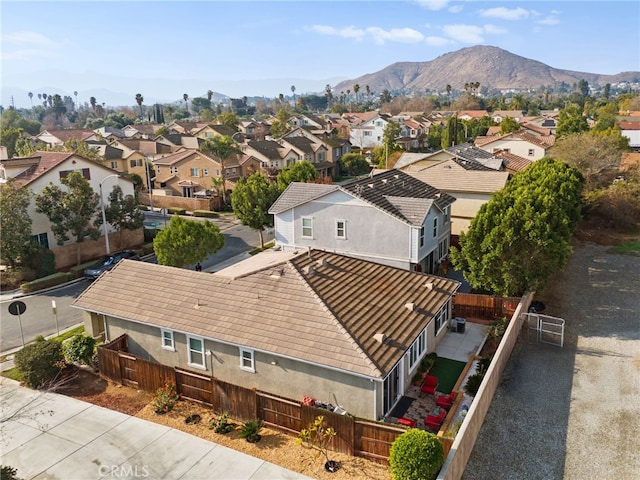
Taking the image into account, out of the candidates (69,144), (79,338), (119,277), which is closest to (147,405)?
(79,338)

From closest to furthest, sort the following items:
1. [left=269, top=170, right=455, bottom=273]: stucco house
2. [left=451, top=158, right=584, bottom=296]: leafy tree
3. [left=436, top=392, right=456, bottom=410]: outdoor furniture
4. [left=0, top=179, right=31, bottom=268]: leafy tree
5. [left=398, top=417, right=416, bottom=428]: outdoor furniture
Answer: [left=398, top=417, right=416, bottom=428]: outdoor furniture, [left=436, top=392, right=456, bottom=410]: outdoor furniture, [left=451, top=158, right=584, bottom=296]: leafy tree, [left=269, top=170, right=455, bottom=273]: stucco house, [left=0, top=179, right=31, bottom=268]: leafy tree

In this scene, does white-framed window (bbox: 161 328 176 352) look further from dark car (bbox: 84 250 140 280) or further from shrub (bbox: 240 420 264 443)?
dark car (bbox: 84 250 140 280)

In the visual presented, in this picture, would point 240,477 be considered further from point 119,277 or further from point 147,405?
point 119,277

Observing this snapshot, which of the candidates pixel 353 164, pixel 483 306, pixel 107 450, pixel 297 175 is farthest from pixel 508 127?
pixel 107 450

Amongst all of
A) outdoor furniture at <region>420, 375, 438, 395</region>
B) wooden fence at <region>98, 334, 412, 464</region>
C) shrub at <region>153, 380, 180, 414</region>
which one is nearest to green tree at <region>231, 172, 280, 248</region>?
wooden fence at <region>98, 334, 412, 464</region>

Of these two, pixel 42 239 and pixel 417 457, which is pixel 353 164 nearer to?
pixel 42 239

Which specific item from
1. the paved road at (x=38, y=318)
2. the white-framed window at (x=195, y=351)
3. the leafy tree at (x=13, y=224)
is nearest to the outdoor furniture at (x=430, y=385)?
the white-framed window at (x=195, y=351)
